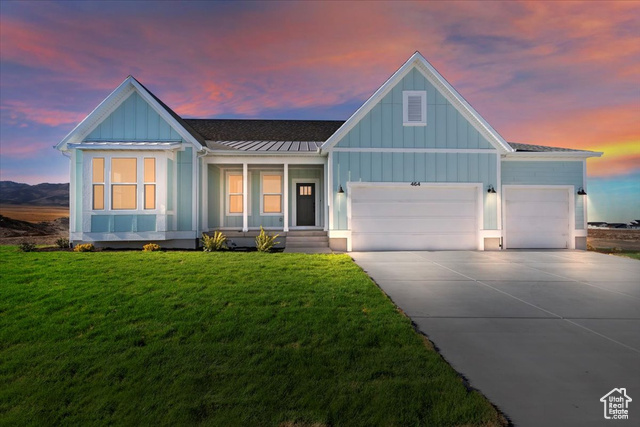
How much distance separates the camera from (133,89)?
1277cm

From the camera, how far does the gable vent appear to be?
1303 centimetres

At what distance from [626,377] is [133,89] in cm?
1478

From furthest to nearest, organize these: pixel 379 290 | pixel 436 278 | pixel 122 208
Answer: pixel 122 208, pixel 436 278, pixel 379 290

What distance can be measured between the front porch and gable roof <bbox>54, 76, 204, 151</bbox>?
2287 millimetres

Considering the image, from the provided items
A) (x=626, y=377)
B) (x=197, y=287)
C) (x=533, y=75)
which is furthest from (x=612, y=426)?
(x=533, y=75)

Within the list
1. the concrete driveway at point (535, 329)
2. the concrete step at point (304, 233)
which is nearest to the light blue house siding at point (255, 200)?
the concrete step at point (304, 233)

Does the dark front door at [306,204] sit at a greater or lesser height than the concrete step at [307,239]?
greater

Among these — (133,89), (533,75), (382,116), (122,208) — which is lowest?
Result: (122,208)

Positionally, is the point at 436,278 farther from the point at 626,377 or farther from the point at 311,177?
the point at 311,177

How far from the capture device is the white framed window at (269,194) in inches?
617

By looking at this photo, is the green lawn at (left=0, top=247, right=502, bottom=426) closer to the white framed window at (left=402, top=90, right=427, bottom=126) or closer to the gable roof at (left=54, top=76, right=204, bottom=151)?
the gable roof at (left=54, top=76, right=204, bottom=151)

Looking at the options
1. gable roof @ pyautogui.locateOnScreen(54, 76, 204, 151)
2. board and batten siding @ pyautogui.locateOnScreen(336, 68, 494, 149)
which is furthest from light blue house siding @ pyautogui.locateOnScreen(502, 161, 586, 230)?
gable roof @ pyautogui.locateOnScreen(54, 76, 204, 151)

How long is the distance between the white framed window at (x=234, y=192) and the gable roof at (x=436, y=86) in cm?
469

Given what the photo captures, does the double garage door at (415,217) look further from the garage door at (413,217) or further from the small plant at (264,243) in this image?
the small plant at (264,243)
